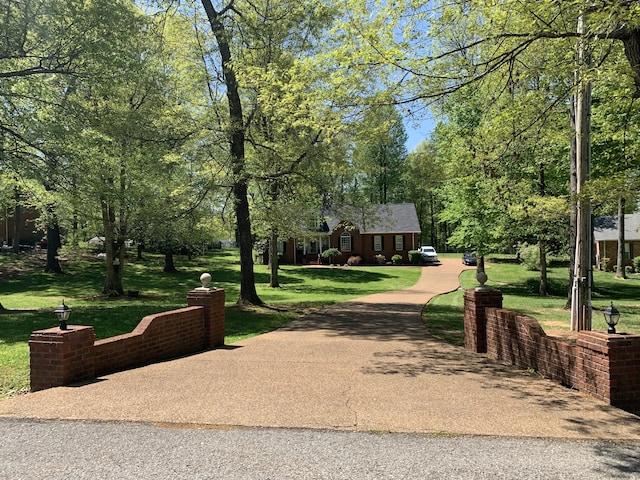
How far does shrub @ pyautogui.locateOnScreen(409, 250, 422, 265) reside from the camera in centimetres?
4188

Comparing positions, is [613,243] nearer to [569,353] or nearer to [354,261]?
[354,261]

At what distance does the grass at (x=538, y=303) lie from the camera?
12.4 metres

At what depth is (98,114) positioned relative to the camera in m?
15.6

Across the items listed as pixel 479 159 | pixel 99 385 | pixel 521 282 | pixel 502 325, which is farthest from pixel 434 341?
pixel 521 282

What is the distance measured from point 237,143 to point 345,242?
2913cm

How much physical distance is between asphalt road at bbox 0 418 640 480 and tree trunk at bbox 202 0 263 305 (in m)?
11.1

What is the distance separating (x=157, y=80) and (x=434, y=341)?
517 inches

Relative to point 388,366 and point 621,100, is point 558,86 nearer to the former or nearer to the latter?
point 621,100

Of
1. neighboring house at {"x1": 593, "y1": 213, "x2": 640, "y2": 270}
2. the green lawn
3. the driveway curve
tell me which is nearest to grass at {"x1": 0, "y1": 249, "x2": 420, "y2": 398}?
the green lawn

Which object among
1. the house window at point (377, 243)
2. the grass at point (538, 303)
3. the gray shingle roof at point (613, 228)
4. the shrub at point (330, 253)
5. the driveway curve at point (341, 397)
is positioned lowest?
the grass at point (538, 303)

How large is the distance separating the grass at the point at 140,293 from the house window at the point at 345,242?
20.8 ft

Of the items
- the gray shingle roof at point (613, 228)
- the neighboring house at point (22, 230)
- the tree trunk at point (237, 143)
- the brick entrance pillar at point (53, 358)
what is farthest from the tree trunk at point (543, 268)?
the neighboring house at point (22, 230)

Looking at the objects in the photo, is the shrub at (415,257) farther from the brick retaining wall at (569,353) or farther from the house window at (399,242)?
the brick retaining wall at (569,353)

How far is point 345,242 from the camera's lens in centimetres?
4438
